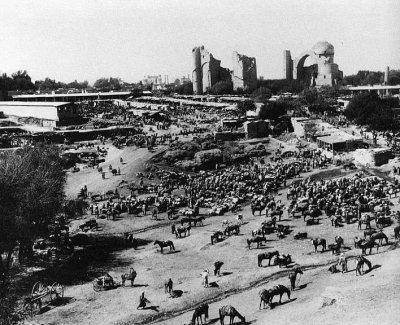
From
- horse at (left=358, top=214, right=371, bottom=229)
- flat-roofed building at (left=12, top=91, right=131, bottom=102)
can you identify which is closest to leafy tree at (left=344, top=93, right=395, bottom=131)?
horse at (left=358, top=214, right=371, bottom=229)

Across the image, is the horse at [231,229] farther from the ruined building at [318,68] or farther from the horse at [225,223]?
the ruined building at [318,68]

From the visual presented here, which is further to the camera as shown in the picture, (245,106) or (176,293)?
(245,106)

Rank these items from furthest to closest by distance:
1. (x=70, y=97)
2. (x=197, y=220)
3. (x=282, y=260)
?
(x=70, y=97) → (x=197, y=220) → (x=282, y=260)

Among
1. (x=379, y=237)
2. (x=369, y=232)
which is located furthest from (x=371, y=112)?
(x=379, y=237)

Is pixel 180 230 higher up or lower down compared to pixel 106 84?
lower down

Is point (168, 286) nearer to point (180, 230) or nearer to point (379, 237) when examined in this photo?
point (180, 230)

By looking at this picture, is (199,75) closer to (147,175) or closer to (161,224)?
A: (147,175)

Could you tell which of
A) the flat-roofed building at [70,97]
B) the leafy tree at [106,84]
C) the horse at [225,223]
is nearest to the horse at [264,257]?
the horse at [225,223]
